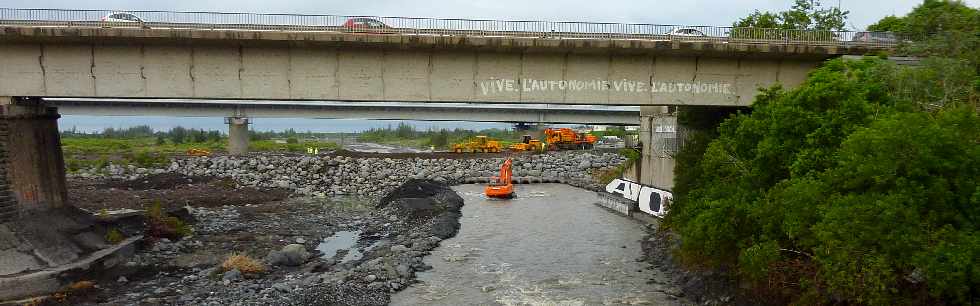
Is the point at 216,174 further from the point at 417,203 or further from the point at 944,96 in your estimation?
the point at 944,96

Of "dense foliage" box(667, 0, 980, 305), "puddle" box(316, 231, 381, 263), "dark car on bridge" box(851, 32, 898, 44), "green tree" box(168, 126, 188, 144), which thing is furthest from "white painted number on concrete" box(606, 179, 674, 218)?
"green tree" box(168, 126, 188, 144)

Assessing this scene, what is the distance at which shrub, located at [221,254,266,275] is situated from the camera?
1981 centimetres

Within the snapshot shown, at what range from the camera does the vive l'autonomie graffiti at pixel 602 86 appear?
1989cm

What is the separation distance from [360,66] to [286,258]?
7.15 m

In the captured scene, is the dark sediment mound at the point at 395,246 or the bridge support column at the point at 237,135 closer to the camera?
the dark sediment mound at the point at 395,246

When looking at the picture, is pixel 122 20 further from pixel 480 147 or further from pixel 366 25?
pixel 480 147

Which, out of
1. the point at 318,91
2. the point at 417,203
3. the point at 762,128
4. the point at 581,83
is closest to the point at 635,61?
the point at 581,83

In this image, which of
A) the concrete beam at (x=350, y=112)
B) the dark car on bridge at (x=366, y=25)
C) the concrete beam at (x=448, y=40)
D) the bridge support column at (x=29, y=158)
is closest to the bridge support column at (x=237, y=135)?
the concrete beam at (x=350, y=112)

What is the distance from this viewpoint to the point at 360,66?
19359 millimetres

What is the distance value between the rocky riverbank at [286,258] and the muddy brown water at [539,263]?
95cm

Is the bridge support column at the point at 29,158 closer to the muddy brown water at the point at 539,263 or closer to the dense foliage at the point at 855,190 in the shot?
the muddy brown water at the point at 539,263

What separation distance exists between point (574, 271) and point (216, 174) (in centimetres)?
3716

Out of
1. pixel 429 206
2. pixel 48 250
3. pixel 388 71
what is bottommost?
pixel 429 206

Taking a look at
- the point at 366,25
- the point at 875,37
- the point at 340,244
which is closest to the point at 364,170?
the point at 340,244
